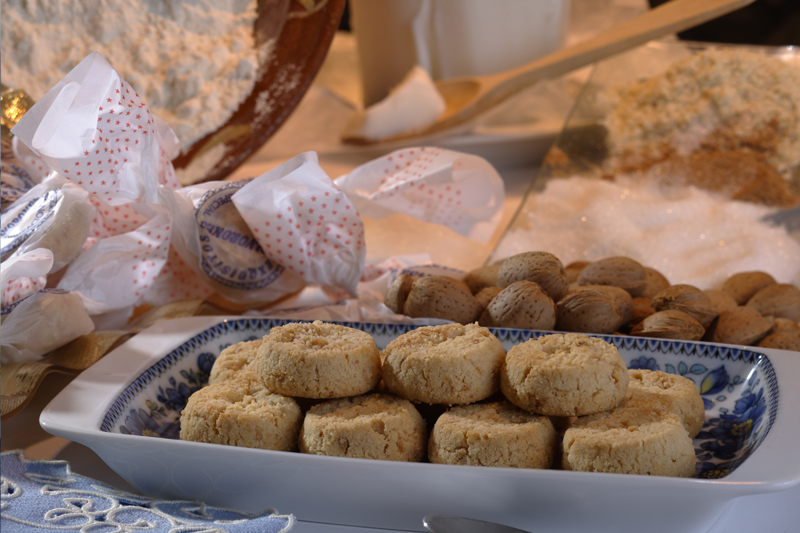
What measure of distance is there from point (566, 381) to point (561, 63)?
710 mm

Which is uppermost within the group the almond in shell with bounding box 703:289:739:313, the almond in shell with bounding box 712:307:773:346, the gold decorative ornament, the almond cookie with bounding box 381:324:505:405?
the gold decorative ornament

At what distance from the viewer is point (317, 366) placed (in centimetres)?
39

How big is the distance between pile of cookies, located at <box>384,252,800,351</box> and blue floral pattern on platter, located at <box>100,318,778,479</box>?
0.07ft

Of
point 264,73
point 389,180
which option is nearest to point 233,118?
point 264,73

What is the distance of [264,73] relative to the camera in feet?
2.58

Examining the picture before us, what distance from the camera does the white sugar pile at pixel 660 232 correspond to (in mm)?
701

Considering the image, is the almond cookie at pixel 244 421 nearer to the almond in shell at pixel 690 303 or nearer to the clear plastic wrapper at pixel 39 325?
the clear plastic wrapper at pixel 39 325

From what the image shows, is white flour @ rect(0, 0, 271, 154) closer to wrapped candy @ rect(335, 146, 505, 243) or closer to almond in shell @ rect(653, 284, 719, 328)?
wrapped candy @ rect(335, 146, 505, 243)

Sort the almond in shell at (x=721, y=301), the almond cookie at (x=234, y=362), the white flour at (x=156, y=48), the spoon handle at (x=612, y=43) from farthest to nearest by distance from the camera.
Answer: the spoon handle at (x=612, y=43), the white flour at (x=156, y=48), the almond in shell at (x=721, y=301), the almond cookie at (x=234, y=362)

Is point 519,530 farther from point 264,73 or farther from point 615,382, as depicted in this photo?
point 264,73

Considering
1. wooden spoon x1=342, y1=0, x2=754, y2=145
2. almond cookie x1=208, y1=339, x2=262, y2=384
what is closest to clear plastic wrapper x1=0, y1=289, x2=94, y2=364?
almond cookie x1=208, y1=339, x2=262, y2=384

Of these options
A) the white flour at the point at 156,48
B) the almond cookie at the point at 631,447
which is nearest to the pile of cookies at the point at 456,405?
the almond cookie at the point at 631,447

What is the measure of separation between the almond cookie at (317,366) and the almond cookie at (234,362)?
0.04 meters

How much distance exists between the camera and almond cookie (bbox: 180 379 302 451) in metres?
0.38
